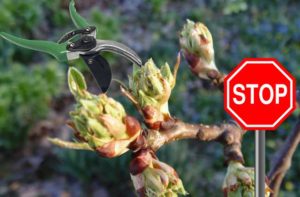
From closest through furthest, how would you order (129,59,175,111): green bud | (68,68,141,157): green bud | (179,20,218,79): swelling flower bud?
(68,68,141,157): green bud, (129,59,175,111): green bud, (179,20,218,79): swelling flower bud

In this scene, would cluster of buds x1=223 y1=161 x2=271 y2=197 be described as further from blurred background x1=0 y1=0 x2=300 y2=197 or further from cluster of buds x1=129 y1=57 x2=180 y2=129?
blurred background x1=0 y1=0 x2=300 y2=197

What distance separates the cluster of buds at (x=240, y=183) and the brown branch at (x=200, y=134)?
2cm

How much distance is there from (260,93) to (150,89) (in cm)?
13

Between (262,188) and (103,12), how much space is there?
3.13m

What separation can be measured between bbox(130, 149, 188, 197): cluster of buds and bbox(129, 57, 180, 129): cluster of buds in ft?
0.14

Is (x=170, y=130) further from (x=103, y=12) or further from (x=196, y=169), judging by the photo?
(x=103, y=12)

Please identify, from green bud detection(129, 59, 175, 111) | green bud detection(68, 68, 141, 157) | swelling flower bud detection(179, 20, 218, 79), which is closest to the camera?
green bud detection(68, 68, 141, 157)

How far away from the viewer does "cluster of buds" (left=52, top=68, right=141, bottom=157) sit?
0.47 metres

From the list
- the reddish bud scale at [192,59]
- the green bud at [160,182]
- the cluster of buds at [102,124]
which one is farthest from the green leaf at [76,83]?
the reddish bud scale at [192,59]

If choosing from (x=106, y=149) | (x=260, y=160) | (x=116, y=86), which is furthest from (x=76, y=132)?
(x=116, y=86)

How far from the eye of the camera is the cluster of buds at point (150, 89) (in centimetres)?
58

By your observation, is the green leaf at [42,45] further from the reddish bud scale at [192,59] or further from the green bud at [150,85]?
the reddish bud scale at [192,59]

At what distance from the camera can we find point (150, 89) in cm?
58

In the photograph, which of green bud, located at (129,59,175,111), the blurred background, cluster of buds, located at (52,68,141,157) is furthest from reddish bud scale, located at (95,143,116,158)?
the blurred background
